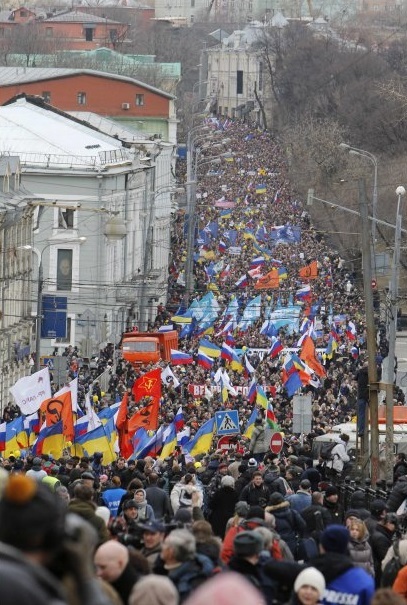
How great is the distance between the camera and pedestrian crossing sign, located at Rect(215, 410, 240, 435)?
28.9 meters

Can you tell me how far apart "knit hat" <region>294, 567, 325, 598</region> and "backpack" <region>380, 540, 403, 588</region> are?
3093 millimetres

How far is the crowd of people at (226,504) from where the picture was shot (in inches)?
235

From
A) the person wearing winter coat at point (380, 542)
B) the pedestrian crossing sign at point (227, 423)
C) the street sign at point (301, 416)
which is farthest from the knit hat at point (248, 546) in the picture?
the street sign at point (301, 416)

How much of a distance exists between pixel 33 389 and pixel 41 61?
385 feet

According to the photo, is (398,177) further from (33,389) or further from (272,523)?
(272,523)

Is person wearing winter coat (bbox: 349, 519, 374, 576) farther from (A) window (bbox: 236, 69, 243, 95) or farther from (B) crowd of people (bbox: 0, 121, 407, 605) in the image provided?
(A) window (bbox: 236, 69, 243, 95)

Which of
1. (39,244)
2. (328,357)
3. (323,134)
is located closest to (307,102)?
(323,134)

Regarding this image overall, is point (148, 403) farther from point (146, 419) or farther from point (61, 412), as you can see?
point (61, 412)

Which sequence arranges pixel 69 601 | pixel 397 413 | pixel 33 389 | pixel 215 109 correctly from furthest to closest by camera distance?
pixel 215 109 → pixel 397 413 → pixel 33 389 → pixel 69 601

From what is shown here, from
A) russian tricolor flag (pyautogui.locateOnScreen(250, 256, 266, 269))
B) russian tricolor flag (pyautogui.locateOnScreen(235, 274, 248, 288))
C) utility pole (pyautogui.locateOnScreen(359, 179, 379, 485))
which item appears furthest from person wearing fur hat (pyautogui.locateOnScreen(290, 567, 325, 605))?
russian tricolor flag (pyautogui.locateOnScreen(250, 256, 266, 269))

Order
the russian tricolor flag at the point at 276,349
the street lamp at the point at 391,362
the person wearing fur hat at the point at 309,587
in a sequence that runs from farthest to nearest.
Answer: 1. the russian tricolor flag at the point at 276,349
2. the street lamp at the point at 391,362
3. the person wearing fur hat at the point at 309,587

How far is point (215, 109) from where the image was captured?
19650cm

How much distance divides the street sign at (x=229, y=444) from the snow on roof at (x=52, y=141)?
Answer: 102 ft

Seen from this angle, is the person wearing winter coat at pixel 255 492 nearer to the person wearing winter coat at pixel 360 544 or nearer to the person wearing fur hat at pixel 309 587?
the person wearing winter coat at pixel 360 544
